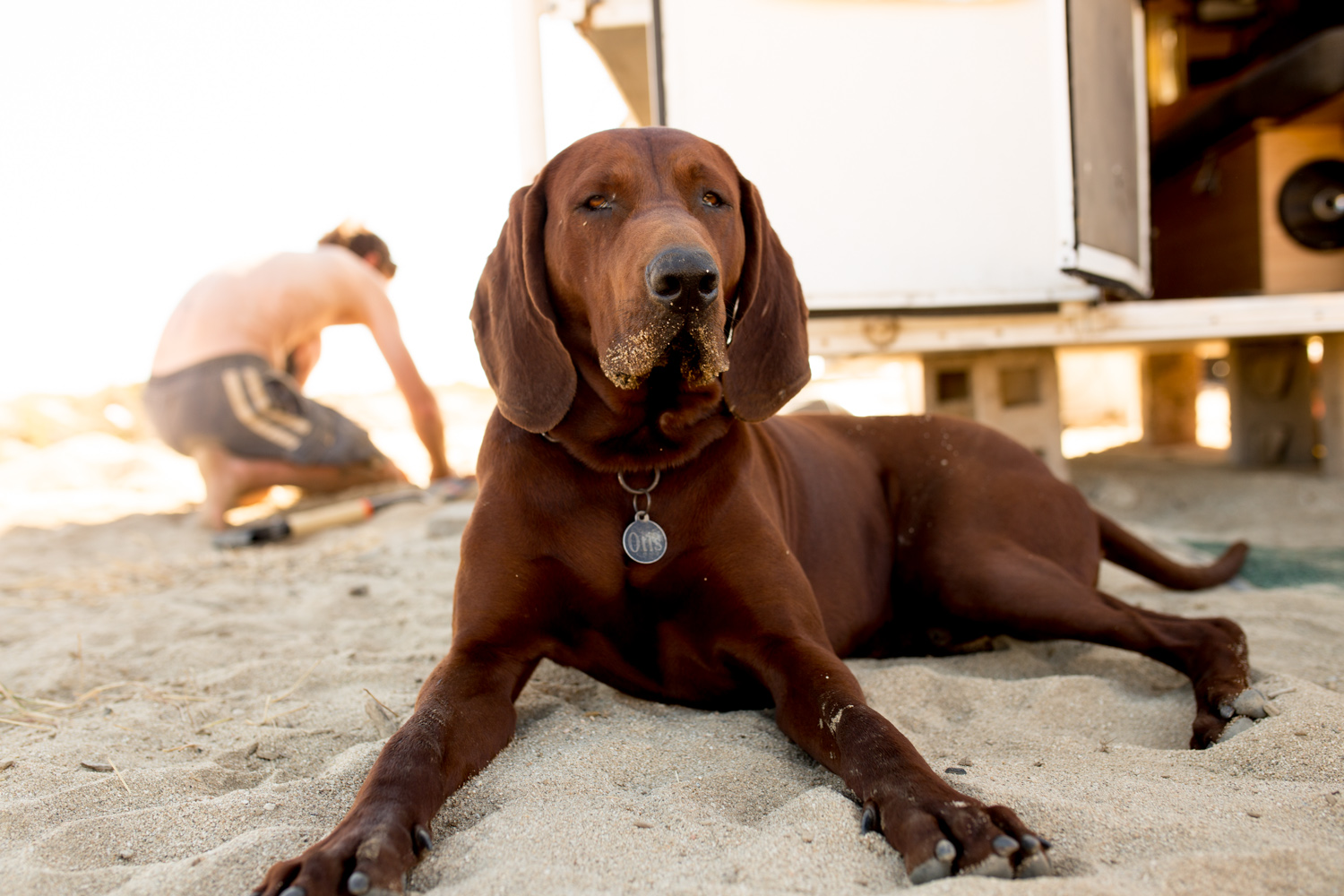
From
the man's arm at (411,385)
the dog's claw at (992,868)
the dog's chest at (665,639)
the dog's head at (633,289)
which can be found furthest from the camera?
the man's arm at (411,385)

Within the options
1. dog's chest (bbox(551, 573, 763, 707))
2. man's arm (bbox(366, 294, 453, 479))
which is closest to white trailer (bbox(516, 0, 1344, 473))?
man's arm (bbox(366, 294, 453, 479))

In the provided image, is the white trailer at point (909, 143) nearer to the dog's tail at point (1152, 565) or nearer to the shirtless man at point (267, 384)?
the dog's tail at point (1152, 565)

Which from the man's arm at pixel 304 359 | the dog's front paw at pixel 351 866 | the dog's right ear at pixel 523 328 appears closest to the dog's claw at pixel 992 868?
the dog's front paw at pixel 351 866

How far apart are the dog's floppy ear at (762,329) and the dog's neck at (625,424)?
108 millimetres

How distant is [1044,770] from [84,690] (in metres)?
2.33

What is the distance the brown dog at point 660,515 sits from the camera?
5.93 feet

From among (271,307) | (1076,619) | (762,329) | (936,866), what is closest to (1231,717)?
(1076,619)

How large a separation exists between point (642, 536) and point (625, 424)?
26 cm

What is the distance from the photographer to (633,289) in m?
1.86

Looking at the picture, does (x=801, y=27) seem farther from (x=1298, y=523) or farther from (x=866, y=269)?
(x=1298, y=523)

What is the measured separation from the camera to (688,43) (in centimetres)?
443

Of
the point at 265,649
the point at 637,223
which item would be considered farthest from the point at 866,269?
the point at 265,649

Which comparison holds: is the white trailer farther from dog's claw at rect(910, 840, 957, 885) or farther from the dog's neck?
dog's claw at rect(910, 840, 957, 885)

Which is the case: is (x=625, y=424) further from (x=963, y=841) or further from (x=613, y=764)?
(x=963, y=841)
